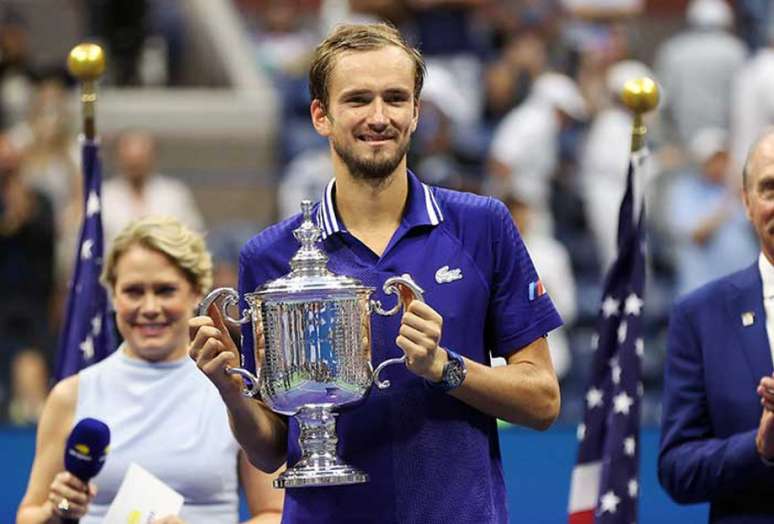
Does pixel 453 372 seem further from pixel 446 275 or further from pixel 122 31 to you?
pixel 122 31

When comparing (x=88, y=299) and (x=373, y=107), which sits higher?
(x=88, y=299)

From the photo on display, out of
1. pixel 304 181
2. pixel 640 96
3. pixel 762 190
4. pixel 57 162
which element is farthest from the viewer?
pixel 57 162

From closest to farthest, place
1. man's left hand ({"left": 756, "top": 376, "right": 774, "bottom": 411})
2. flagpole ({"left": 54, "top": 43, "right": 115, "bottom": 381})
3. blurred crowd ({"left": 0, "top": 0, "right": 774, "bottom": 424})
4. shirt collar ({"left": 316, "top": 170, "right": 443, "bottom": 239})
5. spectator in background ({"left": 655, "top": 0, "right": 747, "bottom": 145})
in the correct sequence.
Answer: shirt collar ({"left": 316, "top": 170, "right": 443, "bottom": 239}) → man's left hand ({"left": 756, "top": 376, "right": 774, "bottom": 411}) → flagpole ({"left": 54, "top": 43, "right": 115, "bottom": 381}) → blurred crowd ({"left": 0, "top": 0, "right": 774, "bottom": 424}) → spectator in background ({"left": 655, "top": 0, "right": 747, "bottom": 145})

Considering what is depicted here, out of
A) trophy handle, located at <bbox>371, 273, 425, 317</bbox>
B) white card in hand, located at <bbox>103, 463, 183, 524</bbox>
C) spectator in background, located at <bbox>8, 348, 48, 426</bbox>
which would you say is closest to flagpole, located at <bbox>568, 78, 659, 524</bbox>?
white card in hand, located at <bbox>103, 463, 183, 524</bbox>

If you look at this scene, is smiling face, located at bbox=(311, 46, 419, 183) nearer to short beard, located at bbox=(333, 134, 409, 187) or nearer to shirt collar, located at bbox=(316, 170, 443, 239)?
short beard, located at bbox=(333, 134, 409, 187)

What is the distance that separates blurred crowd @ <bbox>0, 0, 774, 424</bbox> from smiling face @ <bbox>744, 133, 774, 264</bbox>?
17.2 ft

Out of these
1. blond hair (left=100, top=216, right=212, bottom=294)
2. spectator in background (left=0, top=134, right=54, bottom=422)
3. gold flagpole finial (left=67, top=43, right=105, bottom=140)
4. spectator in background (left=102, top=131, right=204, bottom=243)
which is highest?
spectator in background (left=102, top=131, right=204, bottom=243)

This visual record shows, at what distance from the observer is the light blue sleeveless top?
4.82 metres

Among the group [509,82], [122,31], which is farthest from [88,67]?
[122,31]

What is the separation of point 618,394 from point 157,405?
1343mm

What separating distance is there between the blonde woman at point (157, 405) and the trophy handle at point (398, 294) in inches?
Result: 46.2

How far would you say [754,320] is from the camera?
15.0 ft

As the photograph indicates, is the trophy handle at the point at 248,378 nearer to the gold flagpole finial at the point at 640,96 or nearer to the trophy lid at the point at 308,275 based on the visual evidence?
the trophy lid at the point at 308,275

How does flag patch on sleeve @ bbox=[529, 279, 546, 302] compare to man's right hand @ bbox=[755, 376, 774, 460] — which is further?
man's right hand @ bbox=[755, 376, 774, 460]
